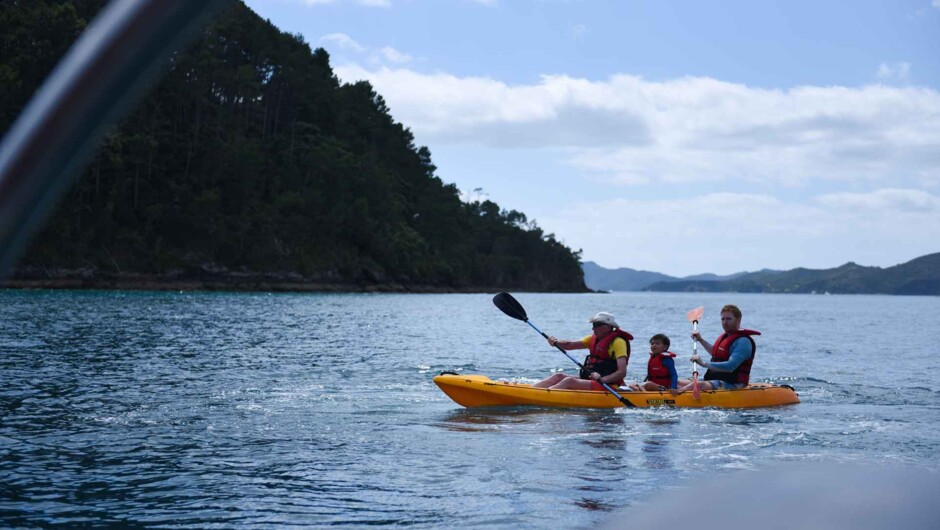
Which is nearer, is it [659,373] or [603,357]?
[603,357]

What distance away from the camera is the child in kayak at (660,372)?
1322 centimetres

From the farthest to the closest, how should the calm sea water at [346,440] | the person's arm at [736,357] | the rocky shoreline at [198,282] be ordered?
the rocky shoreline at [198,282] < the person's arm at [736,357] < the calm sea water at [346,440]

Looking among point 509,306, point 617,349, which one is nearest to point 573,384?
point 617,349

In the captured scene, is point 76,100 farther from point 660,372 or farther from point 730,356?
point 730,356

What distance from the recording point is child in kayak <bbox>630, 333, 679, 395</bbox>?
13224 mm

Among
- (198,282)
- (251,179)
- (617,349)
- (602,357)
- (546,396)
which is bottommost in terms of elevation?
(546,396)

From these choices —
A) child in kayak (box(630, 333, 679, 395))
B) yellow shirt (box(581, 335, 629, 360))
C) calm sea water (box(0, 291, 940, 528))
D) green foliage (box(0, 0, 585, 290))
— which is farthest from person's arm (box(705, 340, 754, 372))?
green foliage (box(0, 0, 585, 290))

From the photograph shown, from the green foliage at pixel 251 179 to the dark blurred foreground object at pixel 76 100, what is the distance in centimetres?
4182

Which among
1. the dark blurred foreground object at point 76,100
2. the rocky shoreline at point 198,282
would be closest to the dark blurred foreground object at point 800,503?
the dark blurred foreground object at point 76,100

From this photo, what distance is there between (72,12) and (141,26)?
4752 cm

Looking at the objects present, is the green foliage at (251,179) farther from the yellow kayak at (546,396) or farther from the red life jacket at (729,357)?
the red life jacket at (729,357)

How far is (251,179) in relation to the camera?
76.9 m

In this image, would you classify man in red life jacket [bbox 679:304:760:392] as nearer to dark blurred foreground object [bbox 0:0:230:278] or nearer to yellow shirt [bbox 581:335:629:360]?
yellow shirt [bbox 581:335:629:360]

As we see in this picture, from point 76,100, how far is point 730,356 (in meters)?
13.7
